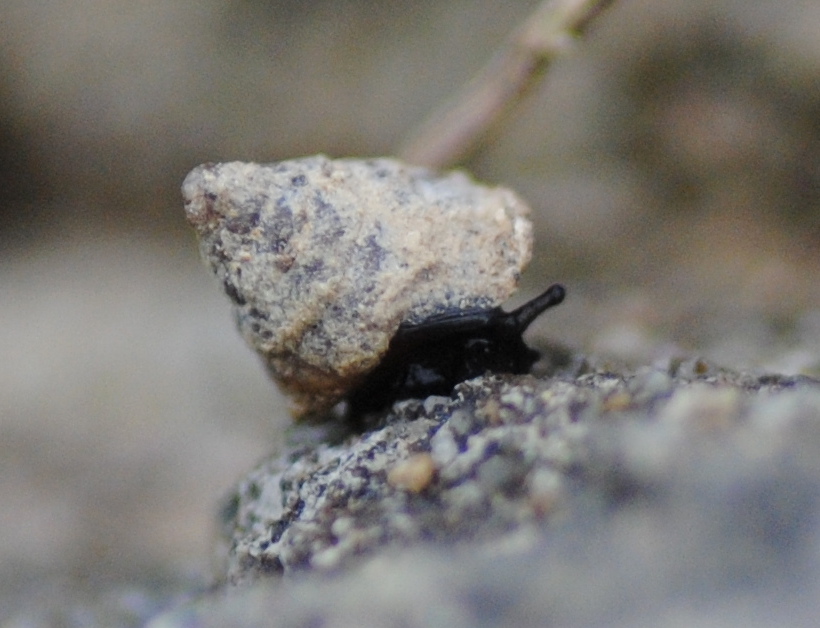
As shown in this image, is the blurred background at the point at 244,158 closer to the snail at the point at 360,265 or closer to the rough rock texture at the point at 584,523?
the snail at the point at 360,265

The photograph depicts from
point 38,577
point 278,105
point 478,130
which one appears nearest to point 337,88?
point 278,105

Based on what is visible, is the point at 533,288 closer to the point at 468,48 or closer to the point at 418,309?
the point at 468,48

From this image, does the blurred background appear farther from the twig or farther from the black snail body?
the black snail body

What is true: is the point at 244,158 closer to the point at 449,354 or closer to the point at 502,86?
the point at 502,86

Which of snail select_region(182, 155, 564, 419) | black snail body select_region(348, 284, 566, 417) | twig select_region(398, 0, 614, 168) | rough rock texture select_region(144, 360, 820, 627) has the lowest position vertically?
rough rock texture select_region(144, 360, 820, 627)

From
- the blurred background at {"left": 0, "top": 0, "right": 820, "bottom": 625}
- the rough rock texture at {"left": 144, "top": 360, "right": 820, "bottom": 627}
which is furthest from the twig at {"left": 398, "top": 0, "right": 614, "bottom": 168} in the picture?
the rough rock texture at {"left": 144, "top": 360, "right": 820, "bottom": 627}

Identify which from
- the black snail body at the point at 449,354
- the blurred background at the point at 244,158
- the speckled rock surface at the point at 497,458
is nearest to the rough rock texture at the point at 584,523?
the speckled rock surface at the point at 497,458

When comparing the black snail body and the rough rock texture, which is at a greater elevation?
the black snail body
